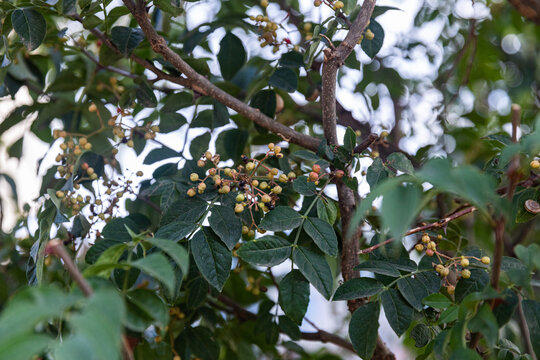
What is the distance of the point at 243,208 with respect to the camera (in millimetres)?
787

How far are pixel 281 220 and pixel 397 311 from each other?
20 cm

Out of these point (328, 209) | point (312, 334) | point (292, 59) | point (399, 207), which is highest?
point (399, 207)

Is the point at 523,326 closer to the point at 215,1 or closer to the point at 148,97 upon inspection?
the point at 148,97

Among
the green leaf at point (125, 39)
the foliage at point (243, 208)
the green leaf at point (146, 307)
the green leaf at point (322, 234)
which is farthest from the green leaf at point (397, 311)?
the green leaf at point (125, 39)

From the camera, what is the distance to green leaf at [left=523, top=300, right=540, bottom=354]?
1.98 ft

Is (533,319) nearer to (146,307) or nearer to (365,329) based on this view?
(365,329)

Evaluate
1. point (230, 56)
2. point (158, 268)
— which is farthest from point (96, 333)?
point (230, 56)

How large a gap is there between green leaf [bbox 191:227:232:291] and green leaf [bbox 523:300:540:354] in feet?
1.20

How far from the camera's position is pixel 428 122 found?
1.56m

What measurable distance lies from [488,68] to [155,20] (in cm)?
114

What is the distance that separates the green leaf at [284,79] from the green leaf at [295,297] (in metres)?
0.39

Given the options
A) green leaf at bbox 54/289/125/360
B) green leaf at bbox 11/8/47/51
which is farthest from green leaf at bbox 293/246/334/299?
green leaf at bbox 11/8/47/51

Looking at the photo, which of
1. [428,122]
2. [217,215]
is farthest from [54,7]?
[428,122]

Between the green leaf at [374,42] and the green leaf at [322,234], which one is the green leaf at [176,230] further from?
the green leaf at [374,42]
